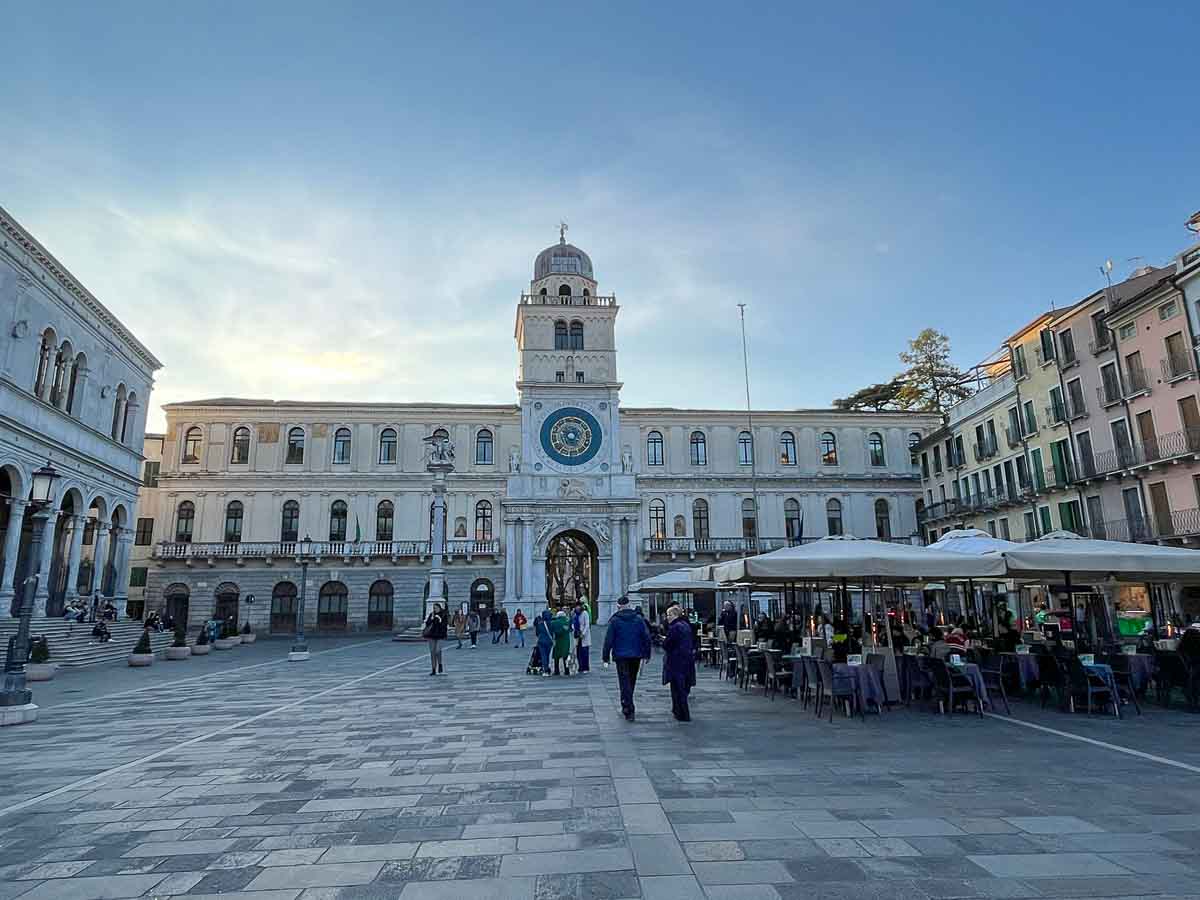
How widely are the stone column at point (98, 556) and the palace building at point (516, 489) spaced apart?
34.4 feet

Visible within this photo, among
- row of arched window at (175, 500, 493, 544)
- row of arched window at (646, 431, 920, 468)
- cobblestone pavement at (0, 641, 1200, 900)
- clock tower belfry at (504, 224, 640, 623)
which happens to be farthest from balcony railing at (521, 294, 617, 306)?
cobblestone pavement at (0, 641, 1200, 900)

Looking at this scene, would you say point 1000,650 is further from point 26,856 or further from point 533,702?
point 26,856

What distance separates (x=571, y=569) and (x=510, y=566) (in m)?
12.6

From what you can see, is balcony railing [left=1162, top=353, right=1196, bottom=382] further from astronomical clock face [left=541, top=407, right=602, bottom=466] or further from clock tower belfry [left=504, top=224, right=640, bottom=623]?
astronomical clock face [left=541, top=407, right=602, bottom=466]

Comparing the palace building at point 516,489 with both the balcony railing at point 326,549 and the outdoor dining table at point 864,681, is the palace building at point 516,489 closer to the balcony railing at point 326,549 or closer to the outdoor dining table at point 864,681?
the balcony railing at point 326,549

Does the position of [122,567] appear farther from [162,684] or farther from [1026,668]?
[1026,668]

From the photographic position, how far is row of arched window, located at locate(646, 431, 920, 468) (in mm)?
47000

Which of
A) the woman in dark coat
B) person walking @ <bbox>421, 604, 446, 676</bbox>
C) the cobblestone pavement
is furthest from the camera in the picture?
person walking @ <bbox>421, 604, 446, 676</bbox>

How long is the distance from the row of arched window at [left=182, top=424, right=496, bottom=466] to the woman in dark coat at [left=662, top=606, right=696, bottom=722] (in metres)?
34.4

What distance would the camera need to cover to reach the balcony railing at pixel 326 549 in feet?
134

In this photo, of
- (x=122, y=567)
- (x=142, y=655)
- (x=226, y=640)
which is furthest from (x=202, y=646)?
(x=122, y=567)

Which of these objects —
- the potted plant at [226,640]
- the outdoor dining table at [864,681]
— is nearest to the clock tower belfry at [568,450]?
the potted plant at [226,640]

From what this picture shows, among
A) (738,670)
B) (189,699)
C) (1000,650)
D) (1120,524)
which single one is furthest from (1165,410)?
(189,699)

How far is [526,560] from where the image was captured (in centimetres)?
4019
